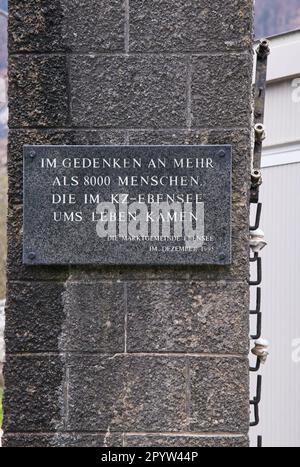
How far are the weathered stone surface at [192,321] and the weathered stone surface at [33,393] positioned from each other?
0.32 metres

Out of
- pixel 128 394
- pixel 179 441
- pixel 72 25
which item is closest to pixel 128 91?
pixel 72 25

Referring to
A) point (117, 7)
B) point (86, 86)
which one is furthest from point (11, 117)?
point (117, 7)

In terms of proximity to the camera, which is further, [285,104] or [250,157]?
[285,104]

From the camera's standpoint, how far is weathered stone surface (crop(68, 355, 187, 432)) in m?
3.59

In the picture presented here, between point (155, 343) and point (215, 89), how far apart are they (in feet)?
3.33

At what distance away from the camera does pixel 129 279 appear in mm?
3633

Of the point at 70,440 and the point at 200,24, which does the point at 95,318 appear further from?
the point at 200,24

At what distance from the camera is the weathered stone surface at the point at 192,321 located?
3602 mm

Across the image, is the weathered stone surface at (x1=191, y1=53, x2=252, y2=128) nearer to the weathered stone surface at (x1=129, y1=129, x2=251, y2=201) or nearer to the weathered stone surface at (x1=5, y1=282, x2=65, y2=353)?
the weathered stone surface at (x1=129, y1=129, x2=251, y2=201)

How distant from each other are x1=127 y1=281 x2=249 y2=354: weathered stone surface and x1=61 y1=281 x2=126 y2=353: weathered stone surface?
5cm

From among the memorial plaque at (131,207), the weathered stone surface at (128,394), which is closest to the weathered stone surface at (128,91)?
the memorial plaque at (131,207)
